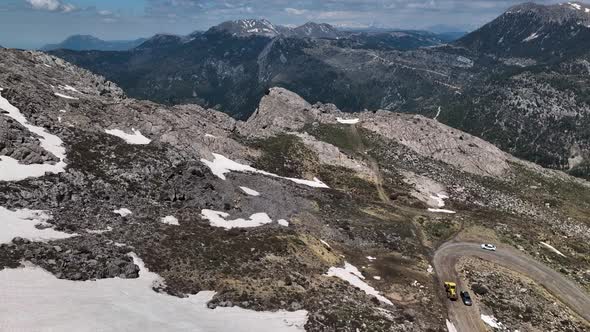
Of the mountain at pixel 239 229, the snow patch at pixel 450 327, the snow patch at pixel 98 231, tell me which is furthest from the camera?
the snow patch at pixel 98 231

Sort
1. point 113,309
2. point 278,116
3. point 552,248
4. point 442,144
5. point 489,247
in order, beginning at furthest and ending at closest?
point 278,116 → point 442,144 → point 552,248 → point 489,247 → point 113,309

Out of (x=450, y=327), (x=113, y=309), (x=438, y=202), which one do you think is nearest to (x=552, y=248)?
(x=438, y=202)

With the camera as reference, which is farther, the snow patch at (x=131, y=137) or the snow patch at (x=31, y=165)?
the snow patch at (x=131, y=137)

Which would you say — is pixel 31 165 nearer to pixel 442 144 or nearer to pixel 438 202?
pixel 438 202

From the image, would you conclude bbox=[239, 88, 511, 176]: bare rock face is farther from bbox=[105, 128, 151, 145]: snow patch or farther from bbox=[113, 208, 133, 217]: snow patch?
bbox=[113, 208, 133, 217]: snow patch

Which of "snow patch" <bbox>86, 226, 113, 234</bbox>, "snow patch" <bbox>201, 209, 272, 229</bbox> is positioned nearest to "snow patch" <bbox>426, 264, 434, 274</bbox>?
"snow patch" <bbox>201, 209, 272, 229</bbox>

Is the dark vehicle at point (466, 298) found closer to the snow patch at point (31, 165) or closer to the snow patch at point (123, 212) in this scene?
the snow patch at point (123, 212)

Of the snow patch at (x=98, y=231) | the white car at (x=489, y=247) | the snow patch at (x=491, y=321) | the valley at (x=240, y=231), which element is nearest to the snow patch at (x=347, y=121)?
the valley at (x=240, y=231)
